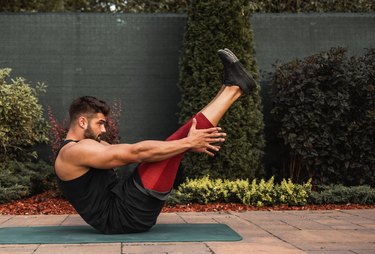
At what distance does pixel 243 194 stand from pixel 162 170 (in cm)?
265

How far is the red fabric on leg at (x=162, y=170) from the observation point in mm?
3855

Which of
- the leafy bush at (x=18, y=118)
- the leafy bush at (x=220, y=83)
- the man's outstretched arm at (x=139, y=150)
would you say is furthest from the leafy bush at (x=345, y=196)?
the leafy bush at (x=18, y=118)

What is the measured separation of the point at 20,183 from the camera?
22.1 ft

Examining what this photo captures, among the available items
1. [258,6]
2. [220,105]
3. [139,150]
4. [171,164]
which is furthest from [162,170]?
[258,6]

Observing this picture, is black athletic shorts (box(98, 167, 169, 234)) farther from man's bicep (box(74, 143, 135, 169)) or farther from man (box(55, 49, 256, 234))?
man's bicep (box(74, 143, 135, 169))

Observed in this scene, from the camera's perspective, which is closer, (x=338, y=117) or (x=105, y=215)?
(x=105, y=215)

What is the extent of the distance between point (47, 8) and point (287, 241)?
10.5 metres

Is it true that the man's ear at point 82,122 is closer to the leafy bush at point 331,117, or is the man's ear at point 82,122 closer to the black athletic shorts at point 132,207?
the black athletic shorts at point 132,207

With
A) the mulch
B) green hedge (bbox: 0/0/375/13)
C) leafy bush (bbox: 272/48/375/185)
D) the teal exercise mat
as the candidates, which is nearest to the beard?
the teal exercise mat

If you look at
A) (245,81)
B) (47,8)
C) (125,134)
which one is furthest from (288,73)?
(47,8)

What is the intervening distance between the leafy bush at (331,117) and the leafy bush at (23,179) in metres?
3.30

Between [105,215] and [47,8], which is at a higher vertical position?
[47,8]

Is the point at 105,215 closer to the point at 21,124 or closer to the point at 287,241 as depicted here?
the point at 287,241

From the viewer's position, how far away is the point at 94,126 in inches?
156
